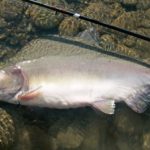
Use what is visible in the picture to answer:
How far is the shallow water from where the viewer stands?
4277mm

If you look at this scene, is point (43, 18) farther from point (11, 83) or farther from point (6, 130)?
point (6, 130)

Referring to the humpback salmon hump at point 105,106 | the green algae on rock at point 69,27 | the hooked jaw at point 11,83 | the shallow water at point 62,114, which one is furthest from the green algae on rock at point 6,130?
the green algae on rock at point 69,27

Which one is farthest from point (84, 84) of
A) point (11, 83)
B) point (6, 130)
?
point (6, 130)

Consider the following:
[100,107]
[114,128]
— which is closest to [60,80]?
[100,107]

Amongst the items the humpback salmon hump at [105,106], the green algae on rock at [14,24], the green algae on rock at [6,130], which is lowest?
the green algae on rock at [6,130]

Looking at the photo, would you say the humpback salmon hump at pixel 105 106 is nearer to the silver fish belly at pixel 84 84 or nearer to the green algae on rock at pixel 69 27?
the silver fish belly at pixel 84 84

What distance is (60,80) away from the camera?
4469mm

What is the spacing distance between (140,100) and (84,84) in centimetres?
69

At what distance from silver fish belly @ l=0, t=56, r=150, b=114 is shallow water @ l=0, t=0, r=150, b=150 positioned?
0.60ft

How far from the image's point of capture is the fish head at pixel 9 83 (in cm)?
430

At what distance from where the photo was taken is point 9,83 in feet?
14.2

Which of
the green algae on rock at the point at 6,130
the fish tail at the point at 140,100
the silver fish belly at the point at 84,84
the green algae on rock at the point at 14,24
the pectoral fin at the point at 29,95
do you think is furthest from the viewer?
the green algae on rock at the point at 14,24

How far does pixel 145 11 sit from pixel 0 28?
2.19m

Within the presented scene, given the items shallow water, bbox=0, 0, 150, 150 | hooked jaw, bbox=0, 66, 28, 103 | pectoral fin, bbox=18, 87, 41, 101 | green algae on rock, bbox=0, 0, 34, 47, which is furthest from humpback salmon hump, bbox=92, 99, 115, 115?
green algae on rock, bbox=0, 0, 34, 47
